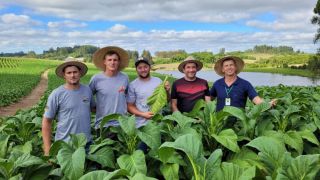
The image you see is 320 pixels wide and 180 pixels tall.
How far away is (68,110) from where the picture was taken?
4.48m

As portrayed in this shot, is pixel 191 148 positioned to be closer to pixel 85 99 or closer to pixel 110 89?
pixel 85 99

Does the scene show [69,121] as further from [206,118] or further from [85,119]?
[206,118]

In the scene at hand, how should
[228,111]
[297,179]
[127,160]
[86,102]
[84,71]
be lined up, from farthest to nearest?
[84,71], [86,102], [228,111], [127,160], [297,179]

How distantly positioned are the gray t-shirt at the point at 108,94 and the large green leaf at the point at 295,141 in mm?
2063

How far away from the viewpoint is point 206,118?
3947 mm

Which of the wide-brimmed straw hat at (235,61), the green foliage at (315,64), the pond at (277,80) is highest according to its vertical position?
the wide-brimmed straw hat at (235,61)

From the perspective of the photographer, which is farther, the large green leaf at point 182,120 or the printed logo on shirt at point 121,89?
the printed logo on shirt at point 121,89

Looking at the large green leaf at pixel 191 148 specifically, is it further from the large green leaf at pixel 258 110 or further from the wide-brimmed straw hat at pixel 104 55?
the wide-brimmed straw hat at pixel 104 55

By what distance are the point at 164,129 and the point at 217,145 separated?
48 centimetres

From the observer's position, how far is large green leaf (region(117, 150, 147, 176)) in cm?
296

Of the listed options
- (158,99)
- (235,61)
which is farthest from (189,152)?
(235,61)

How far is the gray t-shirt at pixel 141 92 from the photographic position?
16.9ft

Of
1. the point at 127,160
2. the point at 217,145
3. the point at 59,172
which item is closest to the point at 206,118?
the point at 217,145

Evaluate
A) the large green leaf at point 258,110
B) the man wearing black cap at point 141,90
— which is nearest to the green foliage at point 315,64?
the man wearing black cap at point 141,90
